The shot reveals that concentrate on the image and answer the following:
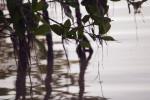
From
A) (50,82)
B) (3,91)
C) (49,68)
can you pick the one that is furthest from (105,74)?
(3,91)

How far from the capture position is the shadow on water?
11.4 feet

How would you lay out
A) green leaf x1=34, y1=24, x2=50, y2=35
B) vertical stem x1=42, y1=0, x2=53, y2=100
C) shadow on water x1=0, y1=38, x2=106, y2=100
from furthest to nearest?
vertical stem x1=42, y1=0, x2=53, y2=100
shadow on water x1=0, y1=38, x2=106, y2=100
green leaf x1=34, y1=24, x2=50, y2=35

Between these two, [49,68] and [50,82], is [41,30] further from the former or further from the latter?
[49,68]

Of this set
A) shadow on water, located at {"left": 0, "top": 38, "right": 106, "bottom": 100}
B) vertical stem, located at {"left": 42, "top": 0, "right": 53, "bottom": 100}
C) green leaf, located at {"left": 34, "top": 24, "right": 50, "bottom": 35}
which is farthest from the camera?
vertical stem, located at {"left": 42, "top": 0, "right": 53, "bottom": 100}

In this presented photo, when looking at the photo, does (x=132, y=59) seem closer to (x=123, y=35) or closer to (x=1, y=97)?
(x=123, y=35)

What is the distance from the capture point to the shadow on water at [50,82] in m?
3.49

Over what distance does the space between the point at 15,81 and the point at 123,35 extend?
191 cm

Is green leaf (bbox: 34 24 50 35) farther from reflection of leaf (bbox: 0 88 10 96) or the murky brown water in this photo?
reflection of leaf (bbox: 0 88 10 96)

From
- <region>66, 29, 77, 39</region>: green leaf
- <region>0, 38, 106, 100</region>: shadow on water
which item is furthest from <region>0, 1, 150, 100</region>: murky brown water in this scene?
<region>66, 29, 77, 39</region>: green leaf

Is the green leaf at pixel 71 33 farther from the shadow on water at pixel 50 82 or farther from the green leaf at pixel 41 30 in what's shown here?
the shadow on water at pixel 50 82

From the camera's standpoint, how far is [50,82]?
3912 mm

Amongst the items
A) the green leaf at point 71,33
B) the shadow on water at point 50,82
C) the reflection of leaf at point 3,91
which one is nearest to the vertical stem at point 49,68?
the shadow on water at point 50,82

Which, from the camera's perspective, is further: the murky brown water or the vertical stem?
the vertical stem

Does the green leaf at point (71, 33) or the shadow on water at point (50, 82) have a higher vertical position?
the green leaf at point (71, 33)
